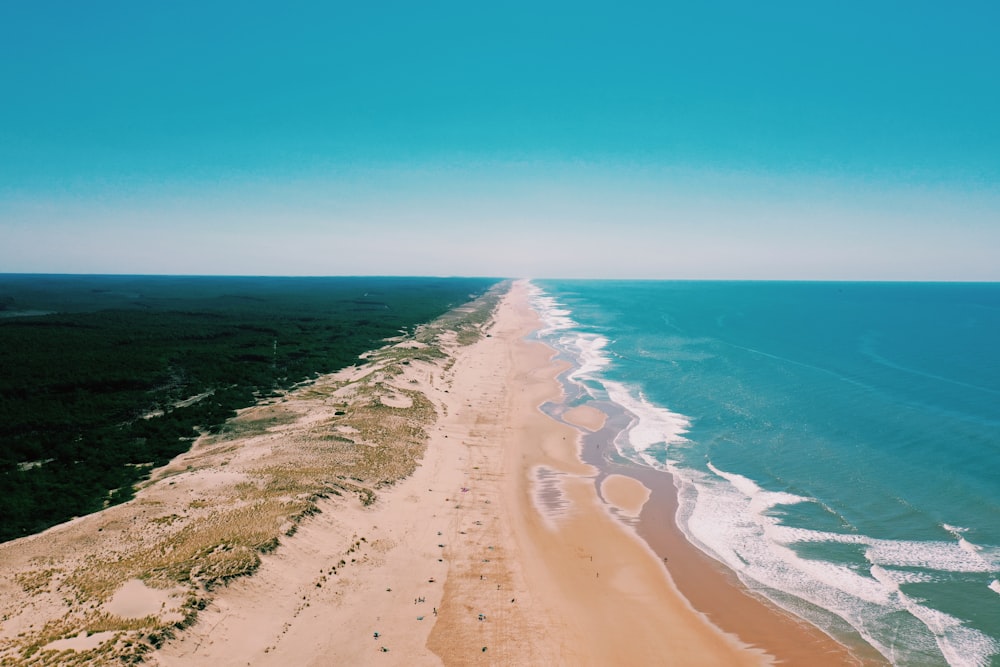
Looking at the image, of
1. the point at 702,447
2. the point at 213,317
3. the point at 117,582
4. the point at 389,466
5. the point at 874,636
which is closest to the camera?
the point at 117,582

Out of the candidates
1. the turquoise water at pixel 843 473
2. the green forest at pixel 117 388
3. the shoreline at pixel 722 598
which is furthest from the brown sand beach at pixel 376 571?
the turquoise water at pixel 843 473

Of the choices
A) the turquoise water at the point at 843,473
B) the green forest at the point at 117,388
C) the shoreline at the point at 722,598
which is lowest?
the shoreline at the point at 722,598

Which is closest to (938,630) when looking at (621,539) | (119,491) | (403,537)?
(621,539)

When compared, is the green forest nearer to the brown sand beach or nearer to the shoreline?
the brown sand beach

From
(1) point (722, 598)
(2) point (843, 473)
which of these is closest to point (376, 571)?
(1) point (722, 598)

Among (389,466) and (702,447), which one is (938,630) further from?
(389,466)

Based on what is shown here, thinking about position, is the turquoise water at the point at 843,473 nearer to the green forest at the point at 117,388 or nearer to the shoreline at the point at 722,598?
the shoreline at the point at 722,598
